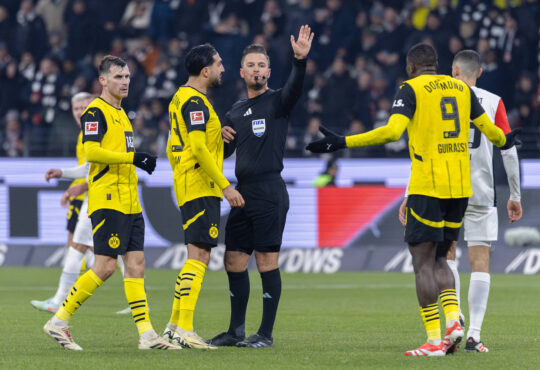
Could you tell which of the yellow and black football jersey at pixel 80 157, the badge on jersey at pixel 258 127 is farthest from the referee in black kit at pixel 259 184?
the yellow and black football jersey at pixel 80 157

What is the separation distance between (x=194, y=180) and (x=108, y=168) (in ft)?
2.23

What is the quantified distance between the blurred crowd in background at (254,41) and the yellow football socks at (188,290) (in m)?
10.7

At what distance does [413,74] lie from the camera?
761 cm

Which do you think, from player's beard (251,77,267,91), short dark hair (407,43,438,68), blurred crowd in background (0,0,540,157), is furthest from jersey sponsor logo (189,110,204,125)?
blurred crowd in background (0,0,540,157)

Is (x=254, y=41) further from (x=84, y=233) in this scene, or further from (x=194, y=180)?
(x=194, y=180)

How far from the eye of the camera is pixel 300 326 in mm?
9703

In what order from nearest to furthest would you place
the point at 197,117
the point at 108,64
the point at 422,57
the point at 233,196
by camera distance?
the point at 422,57 < the point at 233,196 < the point at 197,117 < the point at 108,64

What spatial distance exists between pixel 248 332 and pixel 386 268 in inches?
321

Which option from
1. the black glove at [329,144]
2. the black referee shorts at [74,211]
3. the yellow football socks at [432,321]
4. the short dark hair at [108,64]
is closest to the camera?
the black glove at [329,144]

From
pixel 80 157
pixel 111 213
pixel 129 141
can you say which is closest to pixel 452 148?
pixel 129 141

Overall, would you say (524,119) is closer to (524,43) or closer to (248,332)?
(524,43)

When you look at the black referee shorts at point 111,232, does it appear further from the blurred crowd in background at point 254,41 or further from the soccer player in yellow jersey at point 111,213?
the blurred crowd in background at point 254,41

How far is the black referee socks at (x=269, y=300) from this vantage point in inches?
325

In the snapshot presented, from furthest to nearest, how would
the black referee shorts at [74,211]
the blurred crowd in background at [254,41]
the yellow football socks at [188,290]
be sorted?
the blurred crowd in background at [254,41], the black referee shorts at [74,211], the yellow football socks at [188,290]
